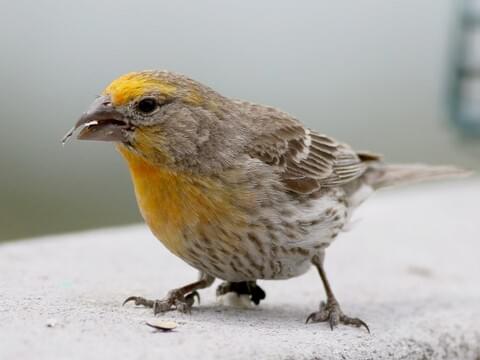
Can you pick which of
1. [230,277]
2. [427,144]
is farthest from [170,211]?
[427,144]

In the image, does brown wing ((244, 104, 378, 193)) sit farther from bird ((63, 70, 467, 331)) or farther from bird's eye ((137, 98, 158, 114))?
bird's eye ((137, 98, 158, 114))

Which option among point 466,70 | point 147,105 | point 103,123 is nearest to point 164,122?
point 147,105

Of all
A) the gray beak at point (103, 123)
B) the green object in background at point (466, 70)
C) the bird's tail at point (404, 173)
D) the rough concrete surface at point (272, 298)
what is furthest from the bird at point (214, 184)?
the green object in background at point (466, 70)

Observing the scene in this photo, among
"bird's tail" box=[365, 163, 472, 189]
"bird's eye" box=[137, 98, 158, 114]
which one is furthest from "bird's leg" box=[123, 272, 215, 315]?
"bird's tail" box=[365, 163, 472, 189]

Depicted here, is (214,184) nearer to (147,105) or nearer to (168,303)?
(147,105)

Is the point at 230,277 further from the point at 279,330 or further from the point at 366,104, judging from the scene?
the point at 366,104
